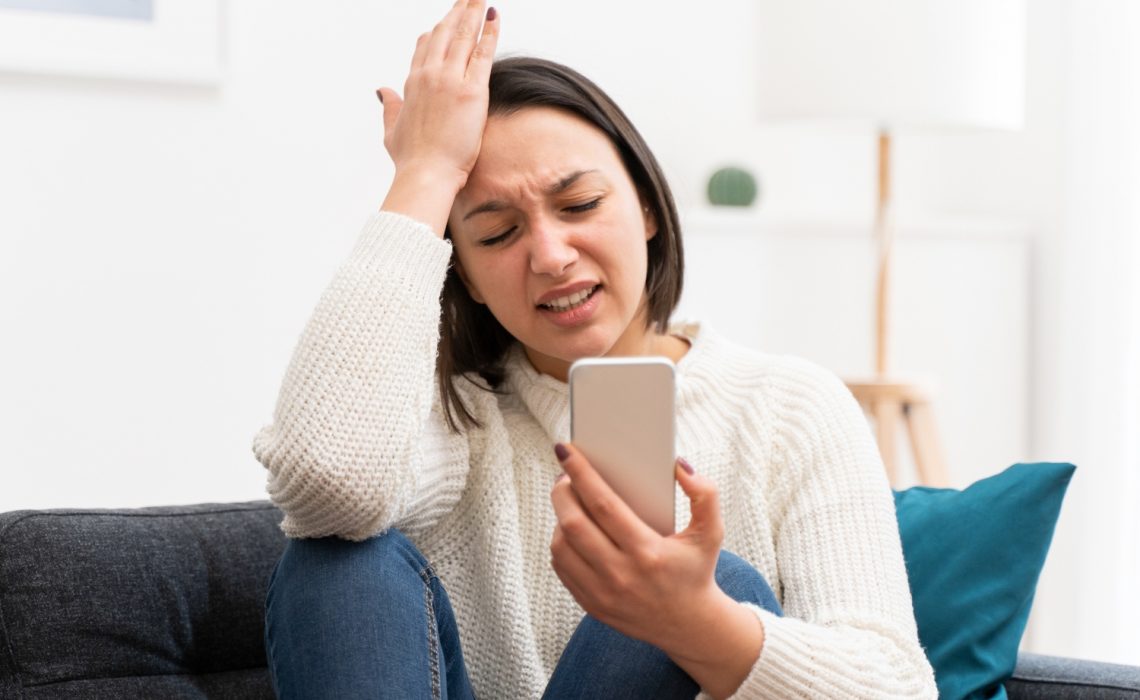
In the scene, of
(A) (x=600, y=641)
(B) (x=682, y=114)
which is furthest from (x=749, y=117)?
(A) (x=600, y=641)

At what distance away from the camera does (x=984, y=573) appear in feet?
5.05

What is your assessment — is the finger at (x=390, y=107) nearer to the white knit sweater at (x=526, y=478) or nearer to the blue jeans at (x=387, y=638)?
the white knit sweater at (x=526, y=478)

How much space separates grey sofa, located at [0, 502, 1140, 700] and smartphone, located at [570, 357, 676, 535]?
62 centimetres

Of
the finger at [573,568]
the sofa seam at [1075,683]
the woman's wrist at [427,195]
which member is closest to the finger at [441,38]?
the woman's wrist at [427,195]

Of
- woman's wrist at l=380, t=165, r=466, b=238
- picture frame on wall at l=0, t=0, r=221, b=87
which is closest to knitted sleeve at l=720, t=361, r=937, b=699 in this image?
woman's wrist at l=380, t=165, r=466, b=238

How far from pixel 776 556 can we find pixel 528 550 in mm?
255

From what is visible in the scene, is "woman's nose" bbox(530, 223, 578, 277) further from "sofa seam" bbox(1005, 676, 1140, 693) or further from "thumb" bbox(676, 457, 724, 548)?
"sofa seam" bbox(1005, 676, 1140, 693)

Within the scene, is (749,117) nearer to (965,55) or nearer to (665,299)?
(965,55)

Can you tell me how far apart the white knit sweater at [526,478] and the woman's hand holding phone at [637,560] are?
0.10 m

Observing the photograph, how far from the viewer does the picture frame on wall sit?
223 cm

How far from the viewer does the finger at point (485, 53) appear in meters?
1.44

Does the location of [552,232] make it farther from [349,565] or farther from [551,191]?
[349,565]

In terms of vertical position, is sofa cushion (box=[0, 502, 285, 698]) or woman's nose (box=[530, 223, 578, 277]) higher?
woman's nose (box=[530, 223, 578, 277])

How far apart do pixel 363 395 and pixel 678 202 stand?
4.38 feet
